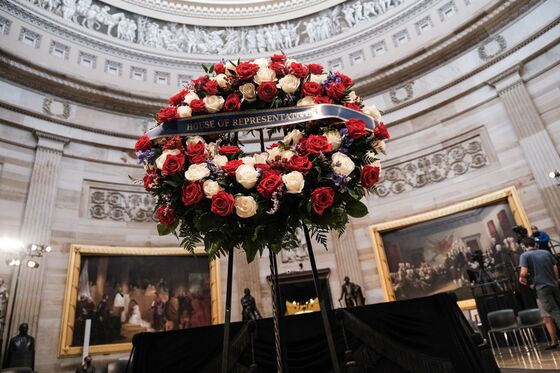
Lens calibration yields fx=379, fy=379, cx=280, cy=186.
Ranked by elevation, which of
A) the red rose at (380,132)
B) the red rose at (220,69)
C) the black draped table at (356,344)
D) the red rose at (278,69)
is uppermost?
the red rose at (220,69)

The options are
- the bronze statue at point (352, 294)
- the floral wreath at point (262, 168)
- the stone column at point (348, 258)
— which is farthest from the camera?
the stone column at point (348, 258)

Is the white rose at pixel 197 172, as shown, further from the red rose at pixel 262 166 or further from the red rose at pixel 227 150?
the red rose at pixel 262 166

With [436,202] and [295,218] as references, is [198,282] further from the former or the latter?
[295,218]

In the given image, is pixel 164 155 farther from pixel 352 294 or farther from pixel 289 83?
pixel 352 294

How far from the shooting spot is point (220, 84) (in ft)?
8.95

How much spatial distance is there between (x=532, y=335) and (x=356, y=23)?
13.7m

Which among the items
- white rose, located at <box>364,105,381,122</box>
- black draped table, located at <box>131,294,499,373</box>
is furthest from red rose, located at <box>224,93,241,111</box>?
black draped table, located at <box>131,294,499,373</box>

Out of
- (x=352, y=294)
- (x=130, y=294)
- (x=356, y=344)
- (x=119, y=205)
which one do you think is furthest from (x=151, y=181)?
(x=119, y=205)

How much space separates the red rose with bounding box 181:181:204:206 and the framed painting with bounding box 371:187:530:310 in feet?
31.2

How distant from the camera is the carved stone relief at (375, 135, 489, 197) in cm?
1202

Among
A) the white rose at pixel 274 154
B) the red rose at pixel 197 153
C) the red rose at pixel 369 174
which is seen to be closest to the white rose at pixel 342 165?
the red rose at pixel 369 174

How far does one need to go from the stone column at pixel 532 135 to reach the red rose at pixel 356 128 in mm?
9959

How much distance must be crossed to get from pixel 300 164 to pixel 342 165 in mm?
262

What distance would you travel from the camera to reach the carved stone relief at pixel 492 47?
12.1 m
